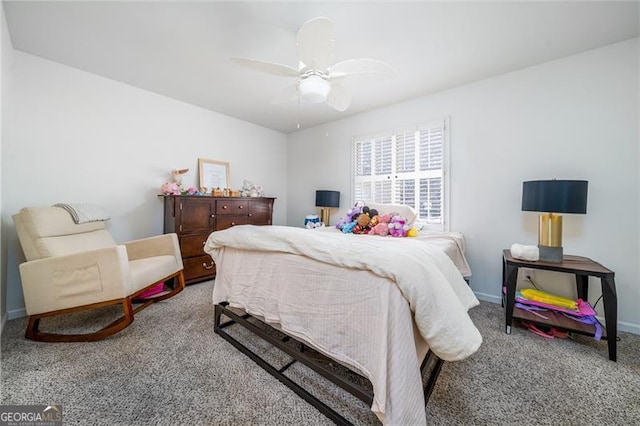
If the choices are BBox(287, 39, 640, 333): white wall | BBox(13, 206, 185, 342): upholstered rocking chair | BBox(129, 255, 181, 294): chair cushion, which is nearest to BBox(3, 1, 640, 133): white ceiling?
BBox(287, 39, 640, 333): white wall

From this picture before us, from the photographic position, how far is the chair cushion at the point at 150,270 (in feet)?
6.12

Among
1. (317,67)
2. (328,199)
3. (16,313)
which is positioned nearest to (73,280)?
(16,313)

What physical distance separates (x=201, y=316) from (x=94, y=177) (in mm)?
1964

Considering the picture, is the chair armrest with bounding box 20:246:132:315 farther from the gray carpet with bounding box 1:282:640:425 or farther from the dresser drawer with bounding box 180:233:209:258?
the dresser drawer with bounding box 180:233:209:258

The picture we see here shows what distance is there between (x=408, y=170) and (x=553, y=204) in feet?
4.88

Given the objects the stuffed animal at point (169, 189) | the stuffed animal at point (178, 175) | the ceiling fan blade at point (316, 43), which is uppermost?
the ceiling fan blade at point (316, 43)

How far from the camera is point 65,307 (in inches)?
66.6

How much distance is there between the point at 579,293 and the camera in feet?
6.57

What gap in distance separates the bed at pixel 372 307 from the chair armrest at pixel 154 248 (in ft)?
4.58

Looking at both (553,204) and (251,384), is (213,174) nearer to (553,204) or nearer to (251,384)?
(251,384)

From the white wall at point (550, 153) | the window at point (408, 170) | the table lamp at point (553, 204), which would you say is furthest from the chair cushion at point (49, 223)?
the table lamp at point (553, 204)

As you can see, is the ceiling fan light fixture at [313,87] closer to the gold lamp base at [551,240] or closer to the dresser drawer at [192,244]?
the gold lamp base at [551,240]

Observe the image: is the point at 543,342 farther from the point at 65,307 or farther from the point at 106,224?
the point at 106,224

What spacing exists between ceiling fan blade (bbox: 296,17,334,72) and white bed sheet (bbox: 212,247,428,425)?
132 cm
